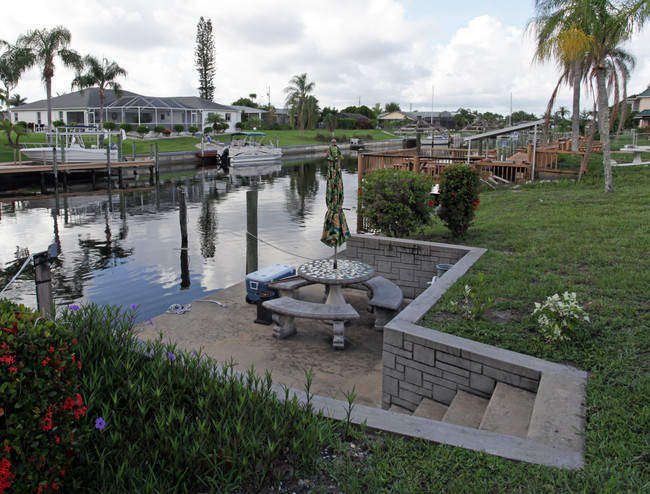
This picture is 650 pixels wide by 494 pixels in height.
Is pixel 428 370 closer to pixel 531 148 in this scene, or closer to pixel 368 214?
pixel 368 214

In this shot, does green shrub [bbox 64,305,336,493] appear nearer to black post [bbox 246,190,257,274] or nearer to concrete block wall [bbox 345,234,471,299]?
concrete block wall [bbox 345,234,471,299]

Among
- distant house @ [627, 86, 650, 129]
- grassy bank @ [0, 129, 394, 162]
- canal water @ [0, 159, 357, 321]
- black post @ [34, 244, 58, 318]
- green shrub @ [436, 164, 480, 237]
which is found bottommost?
canal water @ [0, 159, 357, 321]

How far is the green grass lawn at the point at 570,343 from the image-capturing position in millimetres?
3172

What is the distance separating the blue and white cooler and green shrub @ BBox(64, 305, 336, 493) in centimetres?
432

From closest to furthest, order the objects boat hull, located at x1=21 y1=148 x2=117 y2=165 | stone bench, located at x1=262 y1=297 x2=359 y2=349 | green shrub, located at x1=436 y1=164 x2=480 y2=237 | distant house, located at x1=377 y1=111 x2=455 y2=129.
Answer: stone bench, located at x1=262 y1=297 x2=359 y2=349 < green shrub, located at x1=436 y1=164 x2=480 y2=237 < boat hull, located at x1=21 y1=148 x2=117 y2=165 < distant house, located at x1=377 y1=111 x2=455 y2=129

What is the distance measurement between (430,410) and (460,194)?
590 cm

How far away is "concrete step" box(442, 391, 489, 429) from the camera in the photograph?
14.6ft

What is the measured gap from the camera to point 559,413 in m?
3.91

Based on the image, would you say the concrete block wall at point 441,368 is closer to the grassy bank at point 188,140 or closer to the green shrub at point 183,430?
the green shrub at point 183,430

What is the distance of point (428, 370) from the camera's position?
16.9 ft

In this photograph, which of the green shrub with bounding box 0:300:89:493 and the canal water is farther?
the canal water

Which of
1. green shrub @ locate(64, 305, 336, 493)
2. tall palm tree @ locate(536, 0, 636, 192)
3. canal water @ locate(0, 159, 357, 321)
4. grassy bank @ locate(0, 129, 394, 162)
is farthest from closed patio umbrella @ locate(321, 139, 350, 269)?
grassy bank @ locate(0, 129, 394, 162)

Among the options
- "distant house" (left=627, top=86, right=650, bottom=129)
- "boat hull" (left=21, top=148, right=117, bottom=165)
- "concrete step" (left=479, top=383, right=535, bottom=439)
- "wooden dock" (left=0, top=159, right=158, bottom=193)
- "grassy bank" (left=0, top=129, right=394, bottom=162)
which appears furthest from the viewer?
"distant house" (left=627, top=86, right=650, bottom=129)

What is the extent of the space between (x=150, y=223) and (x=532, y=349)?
1811 centimetres
